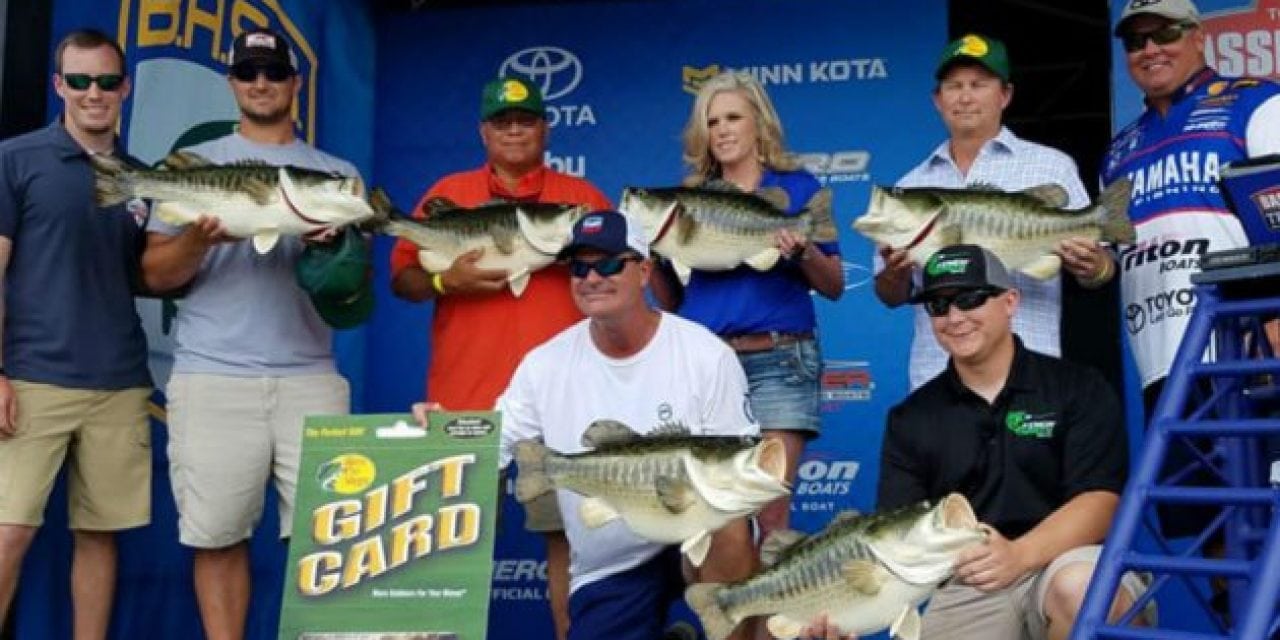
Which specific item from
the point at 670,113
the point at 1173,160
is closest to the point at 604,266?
the point at 1173,160

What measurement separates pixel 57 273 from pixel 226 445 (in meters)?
0.72

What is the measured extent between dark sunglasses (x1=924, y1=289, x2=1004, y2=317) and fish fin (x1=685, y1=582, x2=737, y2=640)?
0.86 m

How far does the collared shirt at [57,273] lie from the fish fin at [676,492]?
2.02m

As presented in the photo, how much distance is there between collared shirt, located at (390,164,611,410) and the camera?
15.2 feet

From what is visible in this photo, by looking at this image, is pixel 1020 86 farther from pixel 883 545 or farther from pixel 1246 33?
pixel 883 545

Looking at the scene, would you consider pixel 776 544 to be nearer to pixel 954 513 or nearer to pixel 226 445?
pixel 954 513

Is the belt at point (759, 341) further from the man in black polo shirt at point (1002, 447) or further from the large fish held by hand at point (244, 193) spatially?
the large fish held by hand at point (244, 193)

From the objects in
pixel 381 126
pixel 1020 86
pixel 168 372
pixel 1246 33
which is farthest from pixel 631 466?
pixel 1020 86

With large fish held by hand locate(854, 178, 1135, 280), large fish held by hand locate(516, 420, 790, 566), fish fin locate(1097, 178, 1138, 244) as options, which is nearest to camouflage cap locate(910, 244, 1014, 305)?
large fish held by hand locate(854, 178, 1135, 280)

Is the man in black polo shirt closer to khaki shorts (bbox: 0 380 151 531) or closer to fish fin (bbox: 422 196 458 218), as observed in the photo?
fish fin (bbox: 422 196 458 218)

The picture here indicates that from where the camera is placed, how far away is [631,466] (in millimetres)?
3412

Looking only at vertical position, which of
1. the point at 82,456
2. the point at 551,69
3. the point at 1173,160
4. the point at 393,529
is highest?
the point at 551,69

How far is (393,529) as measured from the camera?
3730mm

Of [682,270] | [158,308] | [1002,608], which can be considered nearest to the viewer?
[1002,608]
